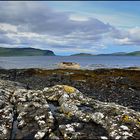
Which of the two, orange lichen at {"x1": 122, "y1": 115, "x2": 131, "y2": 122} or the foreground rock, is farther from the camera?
orange lichen at {"x1": 122, "y1": 115, "x2": 131, "y2": 122}

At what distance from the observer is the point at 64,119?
38.1ft

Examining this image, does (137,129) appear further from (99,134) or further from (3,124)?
(3,124)

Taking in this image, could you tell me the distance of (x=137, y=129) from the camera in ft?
36.2

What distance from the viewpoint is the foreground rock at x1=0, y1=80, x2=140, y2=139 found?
1053cm

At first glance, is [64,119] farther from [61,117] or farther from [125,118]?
[125,118]

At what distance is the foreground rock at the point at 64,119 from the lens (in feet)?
34.6

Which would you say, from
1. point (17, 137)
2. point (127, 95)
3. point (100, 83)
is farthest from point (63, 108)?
point (100, 83)

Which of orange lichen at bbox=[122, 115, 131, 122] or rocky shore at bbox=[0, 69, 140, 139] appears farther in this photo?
orange lichen at bbox=[122, 115, 131, 122]

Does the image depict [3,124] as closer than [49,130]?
No

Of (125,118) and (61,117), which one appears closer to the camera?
(125,118)

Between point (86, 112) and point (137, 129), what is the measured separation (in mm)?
2141

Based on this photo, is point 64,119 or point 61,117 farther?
point 61,117

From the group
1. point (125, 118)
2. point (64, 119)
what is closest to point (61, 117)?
point (64, 119)

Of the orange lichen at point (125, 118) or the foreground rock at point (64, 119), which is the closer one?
the foreground rock at point (64, 119)
